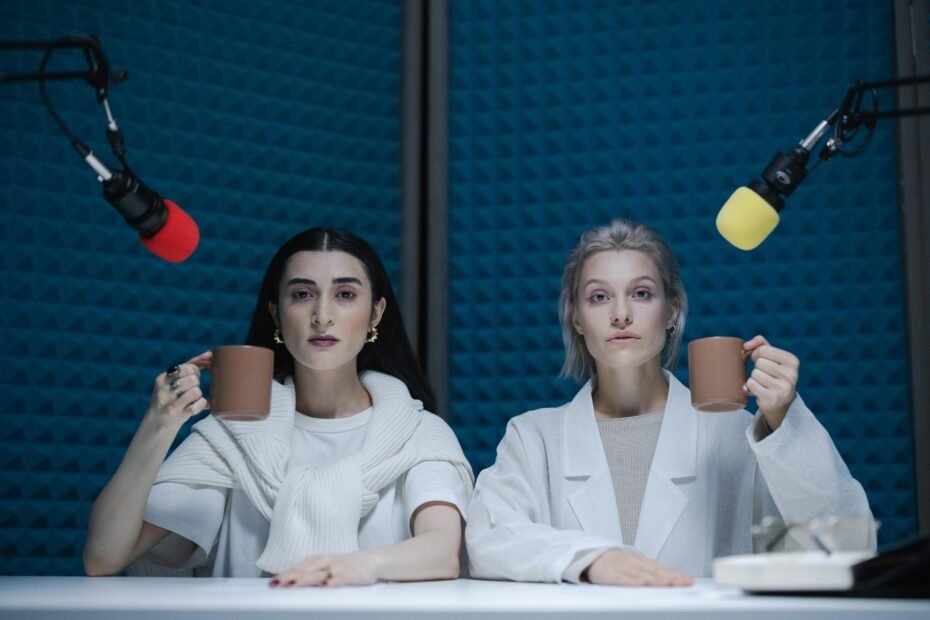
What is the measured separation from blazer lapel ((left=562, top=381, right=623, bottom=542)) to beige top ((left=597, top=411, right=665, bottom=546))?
33mm

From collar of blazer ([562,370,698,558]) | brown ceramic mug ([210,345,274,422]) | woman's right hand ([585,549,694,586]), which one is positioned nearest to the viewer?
woman's right hand ([585,549,694,586])

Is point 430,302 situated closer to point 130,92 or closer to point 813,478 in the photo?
point 130,92

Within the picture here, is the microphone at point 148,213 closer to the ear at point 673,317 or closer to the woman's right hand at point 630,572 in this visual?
the woman's right hand at point 630,572

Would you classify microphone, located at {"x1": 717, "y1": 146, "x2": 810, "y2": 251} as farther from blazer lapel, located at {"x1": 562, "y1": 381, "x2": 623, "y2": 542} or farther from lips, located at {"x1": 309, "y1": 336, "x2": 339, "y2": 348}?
lips, located at {"x1": 309, "y1": 336, "x2": 339, "y2": 348}

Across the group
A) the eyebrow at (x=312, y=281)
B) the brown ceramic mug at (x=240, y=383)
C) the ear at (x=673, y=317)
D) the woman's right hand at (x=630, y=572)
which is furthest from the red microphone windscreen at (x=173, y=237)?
the ear at (x=673, y=317)

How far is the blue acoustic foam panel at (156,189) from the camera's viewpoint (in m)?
2.86

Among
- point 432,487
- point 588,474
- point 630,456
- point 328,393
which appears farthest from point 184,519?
point 630,456

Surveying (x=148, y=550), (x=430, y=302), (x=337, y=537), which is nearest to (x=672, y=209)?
(x=430, y=302)

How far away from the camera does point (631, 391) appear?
2488mm

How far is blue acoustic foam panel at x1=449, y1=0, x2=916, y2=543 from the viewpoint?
299cm

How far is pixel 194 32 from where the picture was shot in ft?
10.4

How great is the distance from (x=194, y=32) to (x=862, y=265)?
2.00m

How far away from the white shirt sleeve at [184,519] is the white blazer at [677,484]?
23.6 inches

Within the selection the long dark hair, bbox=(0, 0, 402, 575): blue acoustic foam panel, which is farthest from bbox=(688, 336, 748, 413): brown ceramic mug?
bbox=(0, 0, 402, 575): blue acoustic foam panel
